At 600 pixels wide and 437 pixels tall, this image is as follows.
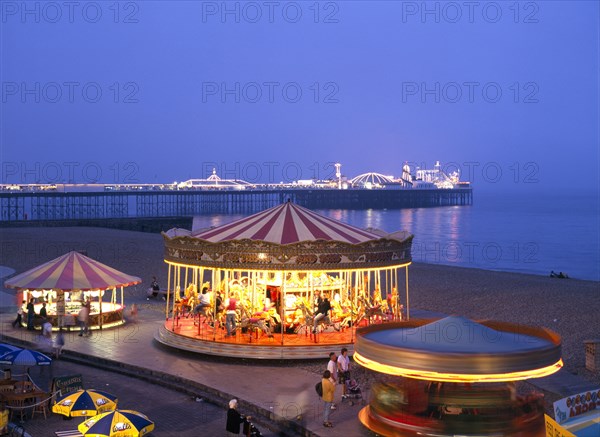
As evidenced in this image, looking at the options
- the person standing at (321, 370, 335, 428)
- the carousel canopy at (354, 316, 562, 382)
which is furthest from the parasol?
the carousel canopy at (354, 316, 562, 382)

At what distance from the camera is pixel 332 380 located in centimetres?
1190

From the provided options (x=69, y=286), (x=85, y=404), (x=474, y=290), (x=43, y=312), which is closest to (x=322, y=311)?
(x=85, y=404)

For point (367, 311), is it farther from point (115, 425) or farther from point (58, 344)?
point (115, 425)

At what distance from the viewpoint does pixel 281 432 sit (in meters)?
11.9

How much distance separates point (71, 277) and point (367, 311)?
25.8 feet

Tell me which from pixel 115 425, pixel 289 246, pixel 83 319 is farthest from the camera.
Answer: pixel 83 319

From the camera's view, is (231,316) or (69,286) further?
(69,286)

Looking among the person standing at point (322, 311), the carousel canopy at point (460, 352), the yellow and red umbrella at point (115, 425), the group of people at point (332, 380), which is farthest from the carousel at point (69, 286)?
the carousel canopy at point (460, 352)

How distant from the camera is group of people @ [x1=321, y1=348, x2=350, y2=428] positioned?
37.8ft

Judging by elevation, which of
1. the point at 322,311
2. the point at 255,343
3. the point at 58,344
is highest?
the point at 322,311

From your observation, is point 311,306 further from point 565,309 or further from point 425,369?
point 565,309

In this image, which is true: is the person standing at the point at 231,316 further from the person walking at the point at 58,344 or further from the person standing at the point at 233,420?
A: the person standing at the point at 233,420

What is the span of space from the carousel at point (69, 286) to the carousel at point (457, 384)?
1135 centimetres

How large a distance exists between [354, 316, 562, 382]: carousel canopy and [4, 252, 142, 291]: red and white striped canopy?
1058cm
